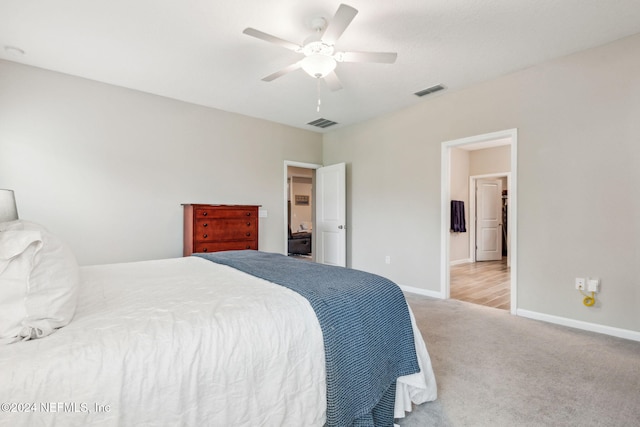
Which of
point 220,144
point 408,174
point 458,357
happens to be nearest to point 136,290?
point 458,357

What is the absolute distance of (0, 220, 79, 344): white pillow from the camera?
3.02ft

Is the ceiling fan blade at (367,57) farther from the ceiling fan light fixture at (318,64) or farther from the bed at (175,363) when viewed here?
the bed at (175,363)

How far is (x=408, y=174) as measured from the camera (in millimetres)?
4398

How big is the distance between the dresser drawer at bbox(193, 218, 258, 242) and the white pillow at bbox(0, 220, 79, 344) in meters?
2.67

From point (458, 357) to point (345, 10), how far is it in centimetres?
255

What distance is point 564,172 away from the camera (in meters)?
3.02

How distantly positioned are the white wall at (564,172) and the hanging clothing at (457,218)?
9.19ft

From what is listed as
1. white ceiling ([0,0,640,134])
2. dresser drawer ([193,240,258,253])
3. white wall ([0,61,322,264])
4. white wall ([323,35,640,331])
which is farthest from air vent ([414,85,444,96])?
dresser drawer ([193,240,258,253])

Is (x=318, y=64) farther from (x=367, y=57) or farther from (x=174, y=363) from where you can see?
(x=174, y=363)

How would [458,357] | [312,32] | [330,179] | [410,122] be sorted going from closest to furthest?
1. [458,357]
2. [312,32]
3. [410,122]
4. [330,179]

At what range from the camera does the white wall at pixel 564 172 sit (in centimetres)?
270

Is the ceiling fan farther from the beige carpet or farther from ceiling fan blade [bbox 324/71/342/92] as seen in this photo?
the beige carpet

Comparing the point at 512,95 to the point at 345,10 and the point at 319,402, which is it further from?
the point at 319,402

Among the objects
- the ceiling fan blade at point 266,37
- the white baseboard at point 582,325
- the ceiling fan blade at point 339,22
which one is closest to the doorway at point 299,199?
the white baseboard at point 582,325
